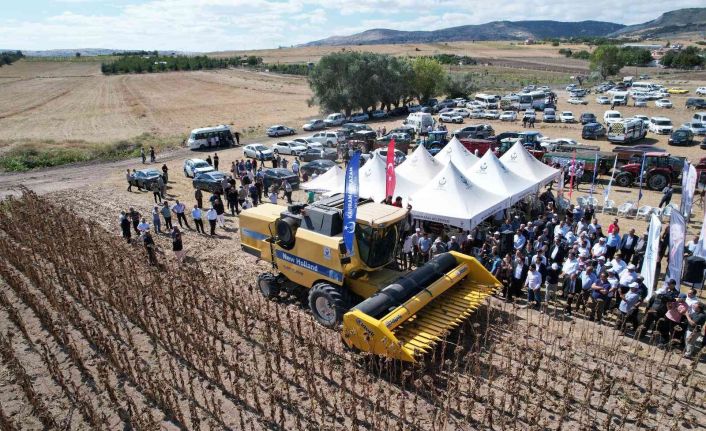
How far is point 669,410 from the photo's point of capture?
7832mm

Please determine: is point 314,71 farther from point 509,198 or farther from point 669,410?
point 669,410

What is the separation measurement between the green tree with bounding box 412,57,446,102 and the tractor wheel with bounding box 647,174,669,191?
112ft

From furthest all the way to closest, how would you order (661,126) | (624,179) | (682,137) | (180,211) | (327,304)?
(661,126), (682,137), (624,179), (180,211), (327,304)

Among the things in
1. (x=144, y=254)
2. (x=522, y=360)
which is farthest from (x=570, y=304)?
(x=144, y=254)

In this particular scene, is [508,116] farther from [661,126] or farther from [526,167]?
[526,167]

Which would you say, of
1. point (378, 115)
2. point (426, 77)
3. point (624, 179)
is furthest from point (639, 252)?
point (426, 77)

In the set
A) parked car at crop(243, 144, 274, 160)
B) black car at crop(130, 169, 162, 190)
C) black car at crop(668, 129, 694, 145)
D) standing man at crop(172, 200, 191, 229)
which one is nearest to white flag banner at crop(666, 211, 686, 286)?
standing man at crop(172, 200, 191, 229)

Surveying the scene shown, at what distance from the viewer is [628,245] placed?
13008 millimetres

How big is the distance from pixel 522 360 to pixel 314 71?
138ft

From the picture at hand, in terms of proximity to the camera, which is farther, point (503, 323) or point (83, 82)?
point (83, 82)

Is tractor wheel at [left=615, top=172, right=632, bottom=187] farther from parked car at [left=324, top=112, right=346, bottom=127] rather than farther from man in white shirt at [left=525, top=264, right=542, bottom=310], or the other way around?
parked car at [left=324, top=112, right=346, bottom=127]

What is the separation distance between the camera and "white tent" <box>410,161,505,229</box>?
46.3ft

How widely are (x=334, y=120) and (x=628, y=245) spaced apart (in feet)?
110

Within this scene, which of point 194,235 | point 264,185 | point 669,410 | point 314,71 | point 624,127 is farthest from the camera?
point 314,71
